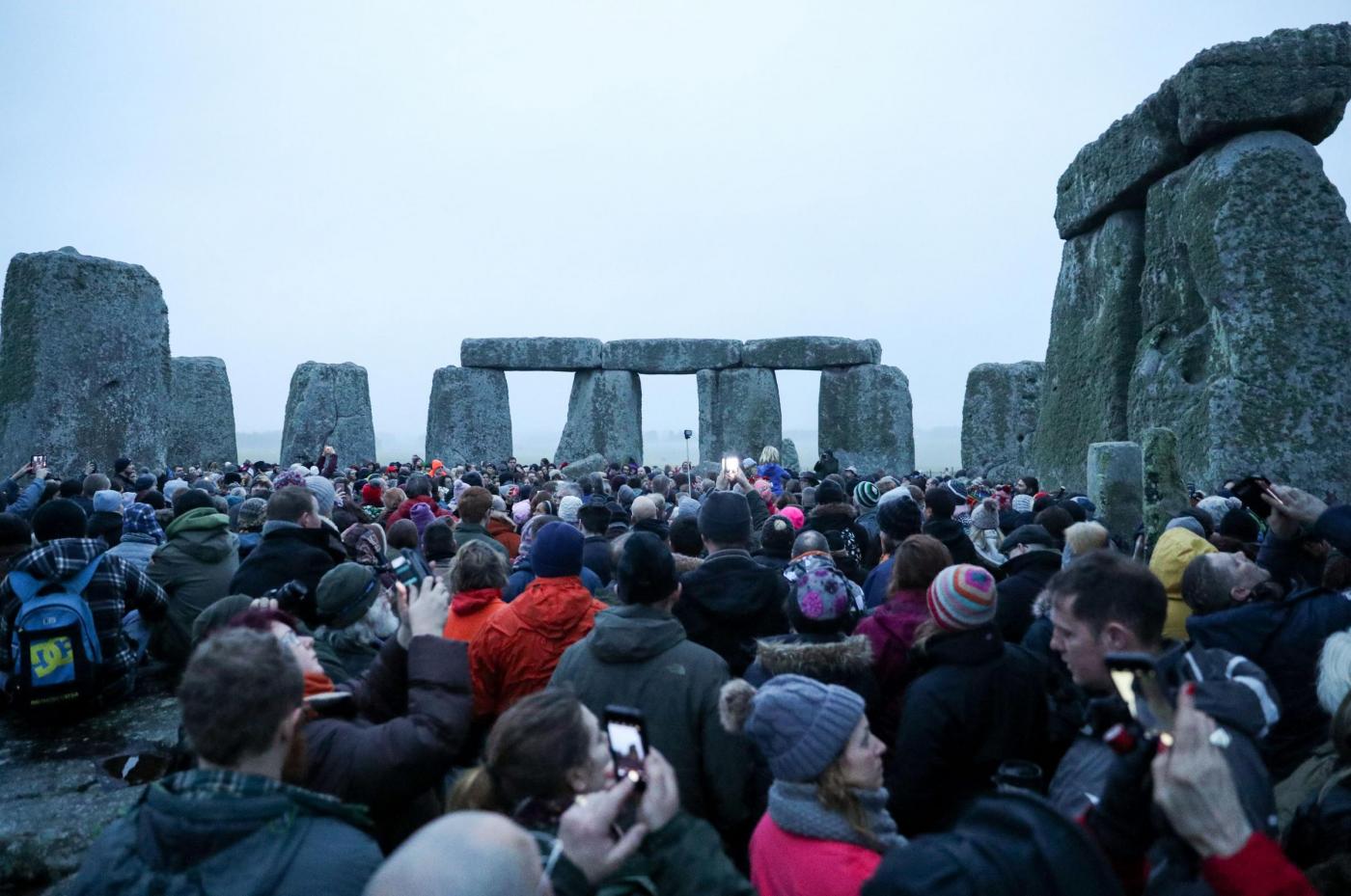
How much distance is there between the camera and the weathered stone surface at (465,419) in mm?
19984

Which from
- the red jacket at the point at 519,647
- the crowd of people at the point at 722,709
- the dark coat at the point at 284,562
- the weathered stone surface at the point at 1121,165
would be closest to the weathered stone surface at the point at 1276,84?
the weathered stone surface at the point at 1121,165

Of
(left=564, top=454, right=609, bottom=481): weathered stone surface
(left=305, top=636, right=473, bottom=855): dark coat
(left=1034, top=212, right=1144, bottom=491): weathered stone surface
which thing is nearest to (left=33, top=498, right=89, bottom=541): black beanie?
(left=305, top=636, right=473, bottom=855): dark coat

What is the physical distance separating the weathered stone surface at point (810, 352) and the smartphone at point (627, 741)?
61.1 ft

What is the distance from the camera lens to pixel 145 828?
4.78ft

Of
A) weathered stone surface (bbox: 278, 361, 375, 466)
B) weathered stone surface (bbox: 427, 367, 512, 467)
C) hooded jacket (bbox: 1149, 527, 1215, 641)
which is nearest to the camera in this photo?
hooded jacket (bbox: 1149, 527, 1215, 641)

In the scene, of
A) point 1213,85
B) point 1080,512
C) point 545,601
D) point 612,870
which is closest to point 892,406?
point 1213,85

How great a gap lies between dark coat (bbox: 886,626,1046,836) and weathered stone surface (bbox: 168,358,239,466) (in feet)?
60.2

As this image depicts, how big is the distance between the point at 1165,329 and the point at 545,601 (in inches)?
299

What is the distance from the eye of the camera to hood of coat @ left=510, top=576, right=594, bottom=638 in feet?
9.88

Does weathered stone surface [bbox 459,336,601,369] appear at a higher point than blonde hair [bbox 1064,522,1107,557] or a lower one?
higher

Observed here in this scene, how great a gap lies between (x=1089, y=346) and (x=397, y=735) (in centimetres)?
944

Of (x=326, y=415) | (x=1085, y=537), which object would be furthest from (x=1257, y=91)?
(x=326, y=415)

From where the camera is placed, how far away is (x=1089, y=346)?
9.86 m

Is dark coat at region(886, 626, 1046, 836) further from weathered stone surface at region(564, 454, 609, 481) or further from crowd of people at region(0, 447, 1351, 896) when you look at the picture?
weathered stone surface at region(564, 454, 609, 481)
